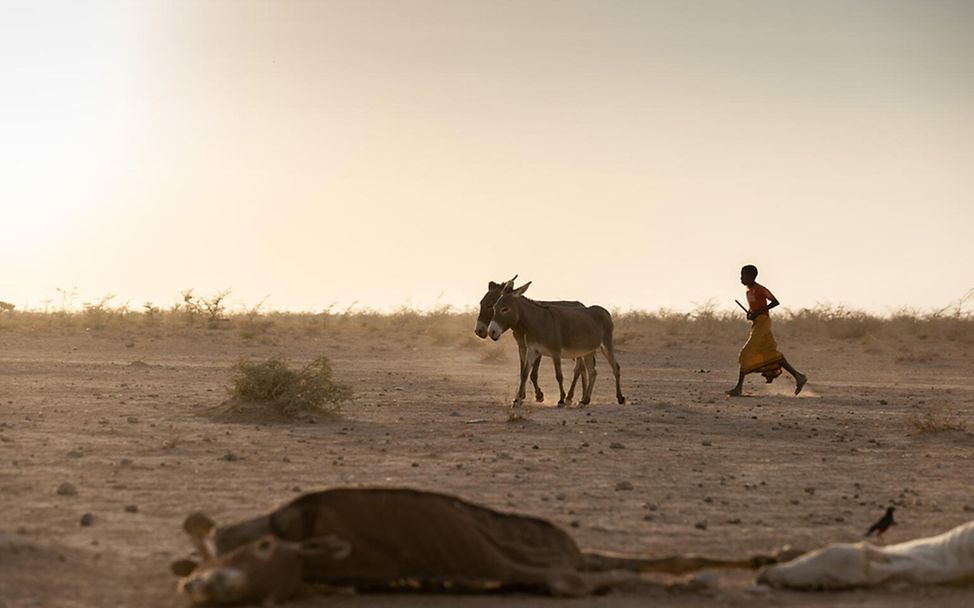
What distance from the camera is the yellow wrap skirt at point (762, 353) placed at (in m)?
21.9

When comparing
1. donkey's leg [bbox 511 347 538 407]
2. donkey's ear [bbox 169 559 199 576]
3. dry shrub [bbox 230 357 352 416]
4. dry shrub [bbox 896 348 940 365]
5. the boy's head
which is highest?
the boy's head

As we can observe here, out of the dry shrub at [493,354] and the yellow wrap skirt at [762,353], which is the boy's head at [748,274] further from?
the dry shrub at [493,354]

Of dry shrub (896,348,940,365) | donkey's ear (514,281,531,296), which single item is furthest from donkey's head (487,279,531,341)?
dry shrub (896,348,940,365)

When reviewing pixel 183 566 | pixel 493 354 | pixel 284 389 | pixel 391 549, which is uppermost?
pixel 493 354

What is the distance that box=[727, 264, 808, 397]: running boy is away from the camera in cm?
2181

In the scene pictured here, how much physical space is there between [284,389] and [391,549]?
10198 mm

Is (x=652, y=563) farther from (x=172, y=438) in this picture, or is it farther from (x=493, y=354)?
(x=493, y=354)

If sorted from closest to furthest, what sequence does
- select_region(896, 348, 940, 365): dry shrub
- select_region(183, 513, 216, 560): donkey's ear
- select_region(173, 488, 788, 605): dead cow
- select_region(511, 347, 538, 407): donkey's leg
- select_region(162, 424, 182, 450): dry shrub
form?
select_region(173, 488, 788, 605): dead cow
select_region(183, 513, 216, 560): donkey's ear
select_region(162, 424, 182, 450): dry shrub
select_region(511, 347, 538, 407): donkey's leg
select_region(896, 348, 940, 365): dry shrub

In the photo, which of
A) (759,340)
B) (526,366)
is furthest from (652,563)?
(759,340)

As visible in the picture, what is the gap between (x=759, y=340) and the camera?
865 inches

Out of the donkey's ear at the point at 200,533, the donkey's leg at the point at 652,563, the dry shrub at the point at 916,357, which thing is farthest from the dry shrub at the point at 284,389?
the dry shrub at the point at 916,357

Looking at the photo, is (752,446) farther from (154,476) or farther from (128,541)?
(128,541)

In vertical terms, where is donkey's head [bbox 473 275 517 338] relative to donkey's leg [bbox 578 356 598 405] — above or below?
above

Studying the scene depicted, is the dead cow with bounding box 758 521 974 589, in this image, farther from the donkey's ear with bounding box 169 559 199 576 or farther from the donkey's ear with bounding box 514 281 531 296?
the donkey's ear with bounding box 514 281 531 296
